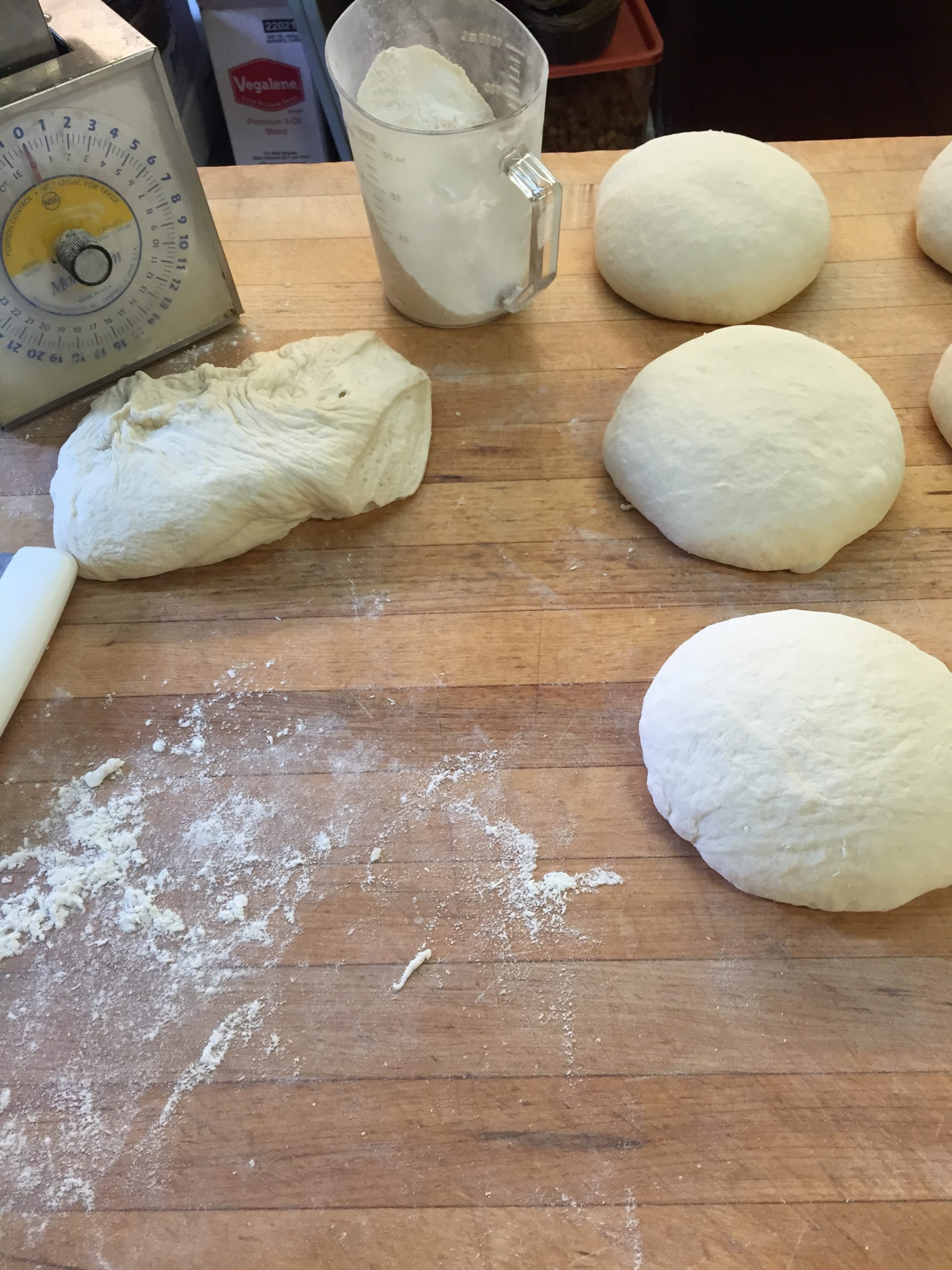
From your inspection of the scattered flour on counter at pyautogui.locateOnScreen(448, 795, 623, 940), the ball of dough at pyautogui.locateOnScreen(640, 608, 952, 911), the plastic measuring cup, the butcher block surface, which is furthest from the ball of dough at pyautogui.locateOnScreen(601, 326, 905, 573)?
the scattered flour on counter at pyautogui.locateOnScreen(448, 795, 623, 940)

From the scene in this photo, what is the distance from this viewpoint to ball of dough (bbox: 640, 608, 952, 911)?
884 millimetres

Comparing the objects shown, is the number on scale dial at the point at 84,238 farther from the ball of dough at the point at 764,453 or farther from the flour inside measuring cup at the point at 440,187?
the ball of dough at the point at 764,453

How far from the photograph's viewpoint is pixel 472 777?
1024 mm

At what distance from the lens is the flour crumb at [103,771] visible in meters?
1.03

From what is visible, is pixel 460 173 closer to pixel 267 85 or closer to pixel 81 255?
pixel 81 255

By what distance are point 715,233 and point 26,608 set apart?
1029mm

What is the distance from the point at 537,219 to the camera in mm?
1223

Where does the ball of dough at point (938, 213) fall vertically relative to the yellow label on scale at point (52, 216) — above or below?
below

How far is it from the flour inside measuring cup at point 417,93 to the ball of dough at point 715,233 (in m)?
0.26

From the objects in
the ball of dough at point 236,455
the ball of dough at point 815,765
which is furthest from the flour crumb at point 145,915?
the ball of dough at point 815,765

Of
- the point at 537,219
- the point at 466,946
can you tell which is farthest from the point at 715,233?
the point at 466,946

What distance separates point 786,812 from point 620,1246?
0.40 m

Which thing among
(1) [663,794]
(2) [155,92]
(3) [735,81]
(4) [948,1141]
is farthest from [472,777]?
(3) [735,81]

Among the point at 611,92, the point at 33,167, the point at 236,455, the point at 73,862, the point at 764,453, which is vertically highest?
the point at 33,167
